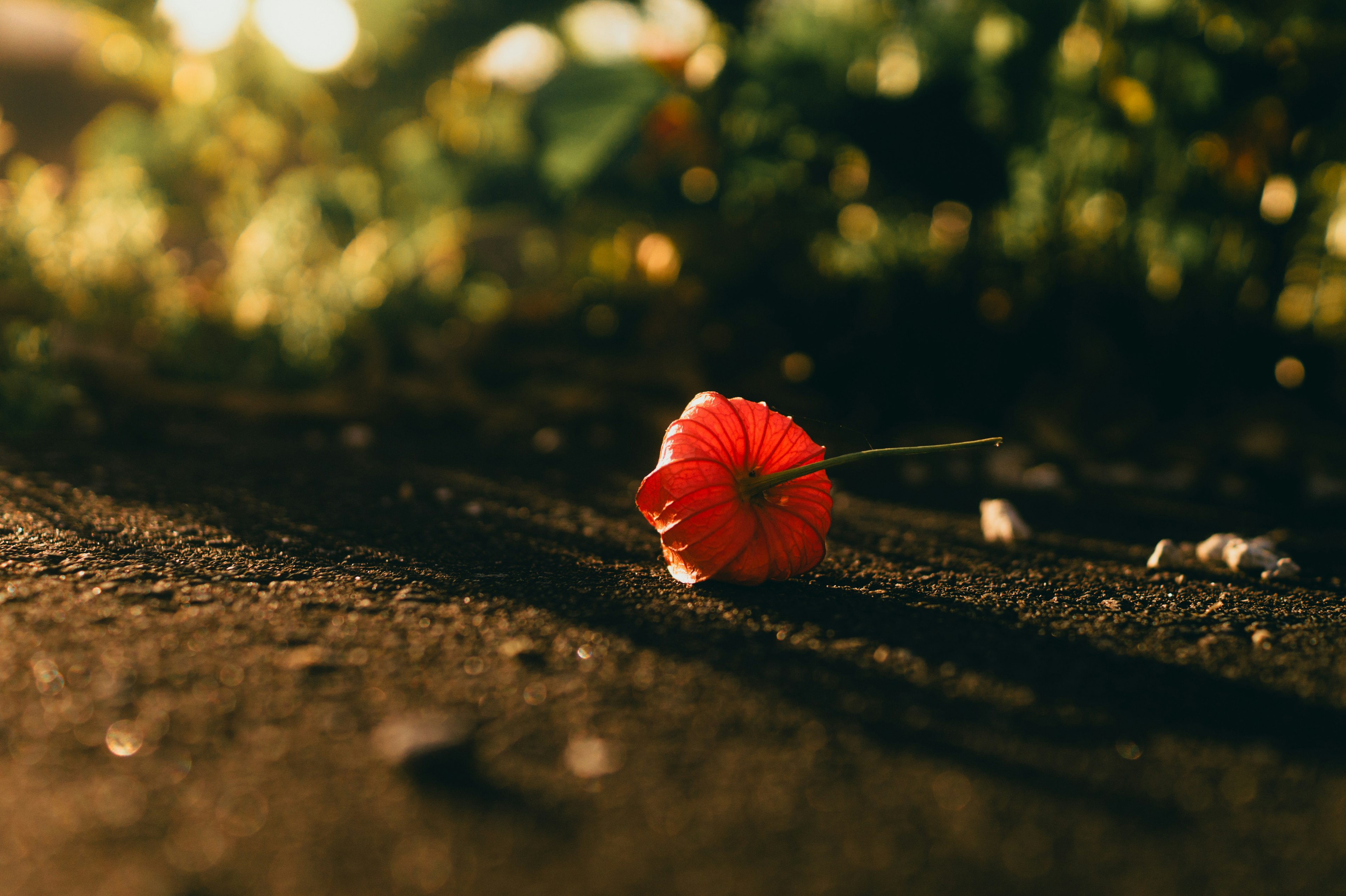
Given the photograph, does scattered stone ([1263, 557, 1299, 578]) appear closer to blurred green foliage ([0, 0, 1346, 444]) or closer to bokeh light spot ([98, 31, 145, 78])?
blurred green foliage ([0, 0, 1346, 444])

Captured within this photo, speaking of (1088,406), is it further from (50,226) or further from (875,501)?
(50,226)

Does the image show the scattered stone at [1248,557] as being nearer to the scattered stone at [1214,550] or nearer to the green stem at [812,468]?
the scattered stone at [1214,550]

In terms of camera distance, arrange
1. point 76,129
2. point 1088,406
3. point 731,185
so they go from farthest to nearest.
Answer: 1. point 76,129
2. point 731,185
3. point 1088,406

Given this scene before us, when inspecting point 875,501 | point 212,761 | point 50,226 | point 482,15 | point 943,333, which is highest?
point 482,15

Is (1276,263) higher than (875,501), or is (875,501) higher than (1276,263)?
(1276,263)

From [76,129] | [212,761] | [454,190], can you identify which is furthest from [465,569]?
[76,129]

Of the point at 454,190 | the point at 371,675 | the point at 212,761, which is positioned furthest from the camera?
the point at 454,190

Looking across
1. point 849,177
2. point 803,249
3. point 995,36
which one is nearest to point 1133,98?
point 995,36
